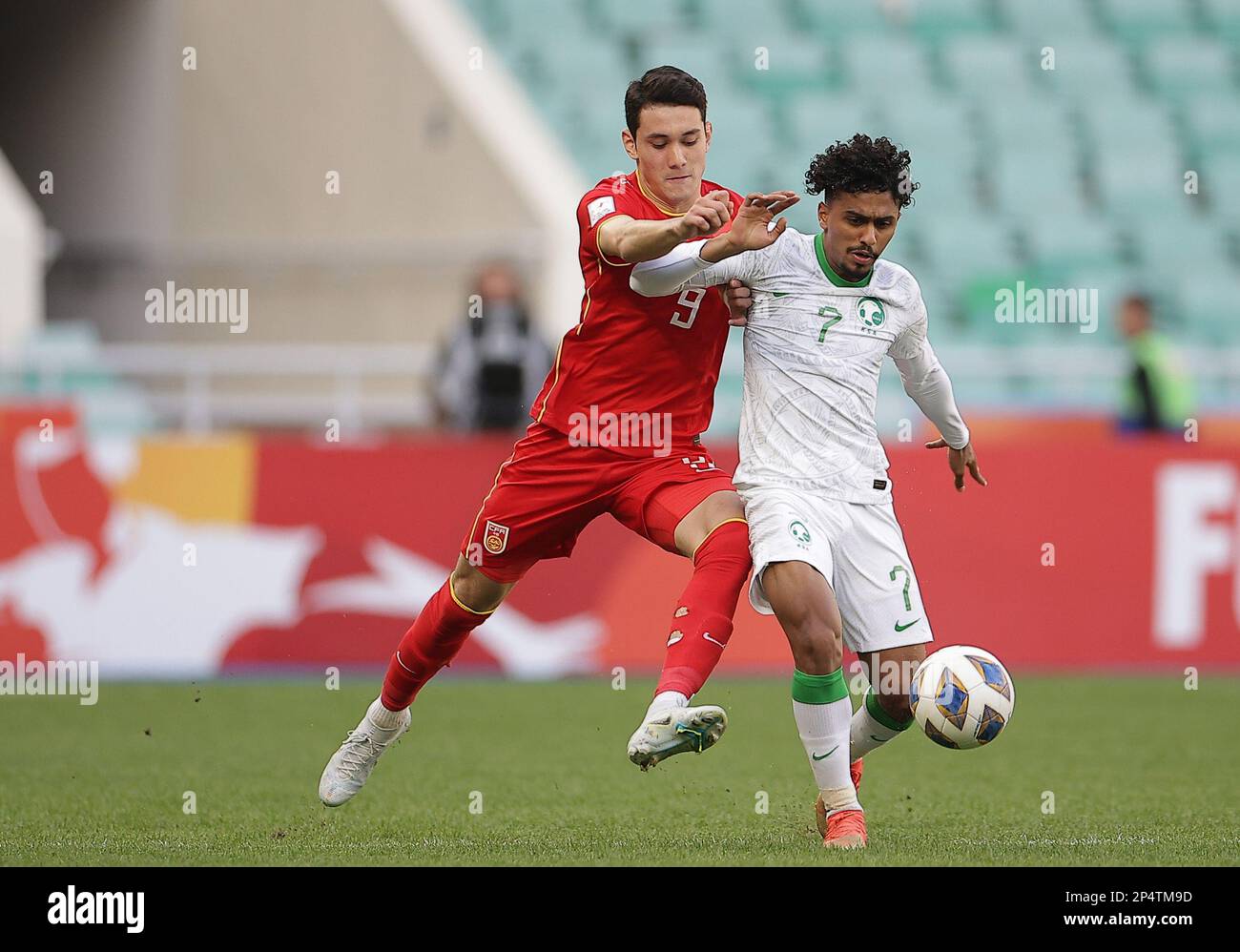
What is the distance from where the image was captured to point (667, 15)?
19.1 meters

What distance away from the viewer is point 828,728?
6.02 m

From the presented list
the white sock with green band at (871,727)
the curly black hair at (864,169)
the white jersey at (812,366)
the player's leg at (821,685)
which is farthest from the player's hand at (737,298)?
the white sock with green band at (871,727)

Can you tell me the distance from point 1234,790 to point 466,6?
13232mm

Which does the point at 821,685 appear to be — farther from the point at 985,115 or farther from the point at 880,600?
the point at 985,115

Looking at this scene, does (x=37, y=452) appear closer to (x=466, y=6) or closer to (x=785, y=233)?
(x=785, y=233)

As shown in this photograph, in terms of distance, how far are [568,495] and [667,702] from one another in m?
1.04

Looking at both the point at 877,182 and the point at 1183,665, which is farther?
the point at 1183,665

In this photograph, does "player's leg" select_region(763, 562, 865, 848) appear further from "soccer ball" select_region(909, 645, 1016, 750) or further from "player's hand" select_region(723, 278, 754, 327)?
"player's hand" select_region(723, 278, 754, 327)

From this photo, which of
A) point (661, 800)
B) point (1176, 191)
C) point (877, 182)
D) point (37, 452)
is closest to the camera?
point (877, 182)

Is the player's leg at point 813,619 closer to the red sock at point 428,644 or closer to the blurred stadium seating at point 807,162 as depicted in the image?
the red sock at point 428,644

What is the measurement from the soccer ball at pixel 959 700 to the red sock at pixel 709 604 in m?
0.65

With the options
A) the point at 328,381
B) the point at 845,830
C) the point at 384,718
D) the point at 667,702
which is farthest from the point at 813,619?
the point at 328,381

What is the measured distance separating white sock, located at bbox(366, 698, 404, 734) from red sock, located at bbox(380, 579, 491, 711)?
18mm
